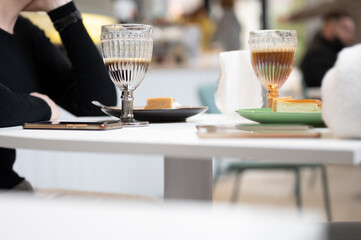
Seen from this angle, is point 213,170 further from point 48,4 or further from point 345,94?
point 345,94

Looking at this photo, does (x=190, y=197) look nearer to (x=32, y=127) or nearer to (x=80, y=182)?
(x=32, y=127)

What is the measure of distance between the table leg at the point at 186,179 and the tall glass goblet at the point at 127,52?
4.2 inches

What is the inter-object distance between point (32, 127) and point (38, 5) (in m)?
0.45

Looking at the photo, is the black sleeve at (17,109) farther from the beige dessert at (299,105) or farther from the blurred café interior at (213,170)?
the beige dessert at (299,105)

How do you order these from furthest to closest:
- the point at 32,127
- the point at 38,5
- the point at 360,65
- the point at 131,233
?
the point at 38,5 < the point at 32,127 < the point at 360,65 < the point at 131,233

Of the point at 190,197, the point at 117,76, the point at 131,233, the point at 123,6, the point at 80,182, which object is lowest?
the point at 80,182

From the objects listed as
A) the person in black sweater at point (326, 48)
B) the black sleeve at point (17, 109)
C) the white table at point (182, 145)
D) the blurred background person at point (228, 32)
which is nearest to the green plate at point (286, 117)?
the white table at point (182, 145)

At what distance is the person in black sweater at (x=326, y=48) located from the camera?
4.73 m

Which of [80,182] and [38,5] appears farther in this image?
[80,182]

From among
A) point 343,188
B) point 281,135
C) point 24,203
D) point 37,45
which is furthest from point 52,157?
point 343,188

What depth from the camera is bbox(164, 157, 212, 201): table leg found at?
0.99 meters

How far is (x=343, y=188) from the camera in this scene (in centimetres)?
381

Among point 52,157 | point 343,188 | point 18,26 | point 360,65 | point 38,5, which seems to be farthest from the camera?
point 343,188

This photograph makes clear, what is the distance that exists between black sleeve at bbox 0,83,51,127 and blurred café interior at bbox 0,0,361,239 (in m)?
0.21
